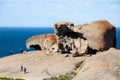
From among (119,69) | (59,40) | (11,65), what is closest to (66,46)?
(59,40)

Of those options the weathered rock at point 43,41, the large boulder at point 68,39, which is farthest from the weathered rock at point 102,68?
the weathered rock at point 43,41

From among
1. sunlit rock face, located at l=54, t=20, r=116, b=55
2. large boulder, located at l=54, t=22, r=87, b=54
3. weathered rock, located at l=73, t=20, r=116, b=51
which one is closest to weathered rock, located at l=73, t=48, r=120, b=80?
weathered rock, located at l=73, t=20, r=116, b=51

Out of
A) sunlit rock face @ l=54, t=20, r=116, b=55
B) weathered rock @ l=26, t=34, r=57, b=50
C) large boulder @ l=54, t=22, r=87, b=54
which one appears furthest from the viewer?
weathered rock @ l=26, t=34, r=57, b=50

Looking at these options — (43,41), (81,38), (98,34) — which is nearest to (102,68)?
(98,34)

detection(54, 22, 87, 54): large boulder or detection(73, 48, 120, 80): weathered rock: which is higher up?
detection(73, 48, 120, 80): weathered rock

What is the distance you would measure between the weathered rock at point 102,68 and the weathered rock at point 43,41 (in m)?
32.0

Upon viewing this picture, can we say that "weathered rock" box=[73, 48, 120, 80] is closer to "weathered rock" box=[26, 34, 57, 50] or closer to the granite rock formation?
the granite rock formation

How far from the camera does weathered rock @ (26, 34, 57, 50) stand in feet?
202

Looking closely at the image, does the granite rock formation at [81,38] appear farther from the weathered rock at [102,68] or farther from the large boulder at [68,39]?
the weathered rock at [102,68]

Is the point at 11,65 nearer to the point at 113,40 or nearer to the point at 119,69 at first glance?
the point at 113,40

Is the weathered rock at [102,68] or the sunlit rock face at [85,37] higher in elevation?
the weathered rock at [102,68]

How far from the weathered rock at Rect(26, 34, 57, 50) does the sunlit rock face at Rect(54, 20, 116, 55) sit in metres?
2.28

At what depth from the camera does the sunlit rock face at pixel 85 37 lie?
55156mm

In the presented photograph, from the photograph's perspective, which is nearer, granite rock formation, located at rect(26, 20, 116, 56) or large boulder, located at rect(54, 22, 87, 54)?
granite rock formation, located at rect(26, 20, 116, 56)
